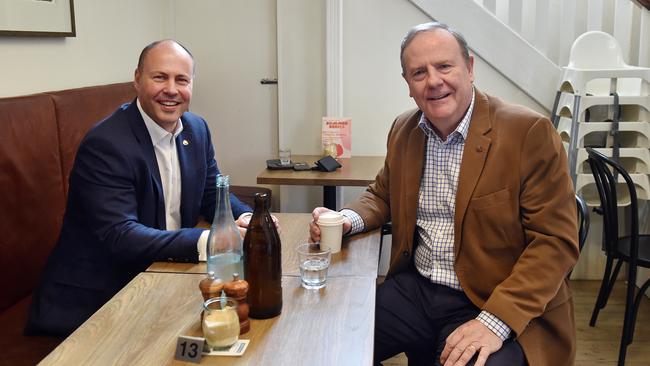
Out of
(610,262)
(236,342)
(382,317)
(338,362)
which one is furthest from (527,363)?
(610,262)

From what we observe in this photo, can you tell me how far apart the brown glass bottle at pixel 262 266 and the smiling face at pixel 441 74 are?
0.67 metres

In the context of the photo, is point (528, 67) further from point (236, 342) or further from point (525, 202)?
point (236, 342)

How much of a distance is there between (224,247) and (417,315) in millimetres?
655

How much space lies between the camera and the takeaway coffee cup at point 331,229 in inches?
71.7

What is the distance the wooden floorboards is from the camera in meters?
2.85

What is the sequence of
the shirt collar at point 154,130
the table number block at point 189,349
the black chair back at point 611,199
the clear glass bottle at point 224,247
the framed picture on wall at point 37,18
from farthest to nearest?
1. the black chair back at point 611,199
2. the framed picture on wall at point 37,18
3. the shirt collar at point 154,130
4. the clear glass bottle at point 224,247
5. the table number block at point 189,349

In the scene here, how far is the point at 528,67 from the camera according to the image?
3510 mm

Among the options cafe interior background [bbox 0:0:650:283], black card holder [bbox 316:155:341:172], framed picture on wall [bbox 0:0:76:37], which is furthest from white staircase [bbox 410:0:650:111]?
framed picture on wall [bbox 0:0:76:37]

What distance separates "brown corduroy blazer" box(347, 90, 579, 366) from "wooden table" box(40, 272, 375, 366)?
34 centimetres

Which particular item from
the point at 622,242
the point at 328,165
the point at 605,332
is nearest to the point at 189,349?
the point at 328,165

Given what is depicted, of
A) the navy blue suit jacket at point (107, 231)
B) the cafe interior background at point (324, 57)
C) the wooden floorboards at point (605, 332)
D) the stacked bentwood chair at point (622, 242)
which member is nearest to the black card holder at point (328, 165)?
the cafe interior background at point (324, 57)

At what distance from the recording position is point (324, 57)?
142 inches

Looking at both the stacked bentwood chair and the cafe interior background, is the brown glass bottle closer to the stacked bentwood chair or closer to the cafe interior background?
the stacked bentwood chair

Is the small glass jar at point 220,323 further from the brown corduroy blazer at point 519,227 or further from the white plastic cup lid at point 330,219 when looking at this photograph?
the brown corduroy blazer at point 519,227
